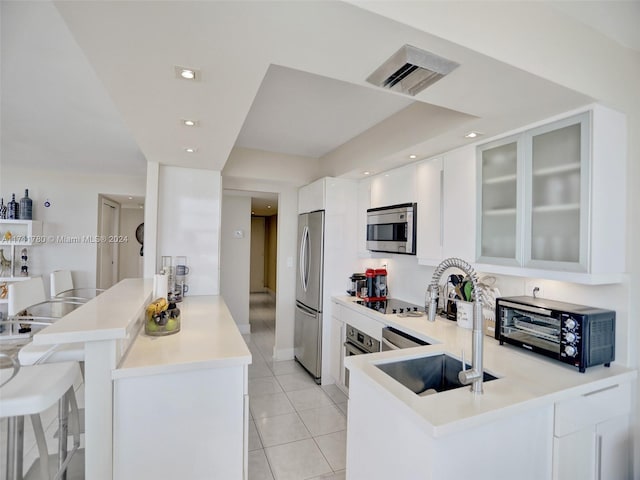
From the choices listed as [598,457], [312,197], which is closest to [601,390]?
[598,457]

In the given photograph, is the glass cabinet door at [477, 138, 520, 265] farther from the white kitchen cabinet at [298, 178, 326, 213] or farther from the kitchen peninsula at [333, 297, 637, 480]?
the white kitchen cabinet at [298, 178, 326, 213]

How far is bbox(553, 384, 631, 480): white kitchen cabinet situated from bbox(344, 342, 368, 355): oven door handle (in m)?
1.64

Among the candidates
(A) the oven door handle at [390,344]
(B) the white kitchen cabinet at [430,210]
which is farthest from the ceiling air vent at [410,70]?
(A) the oven door handle at [390,344]

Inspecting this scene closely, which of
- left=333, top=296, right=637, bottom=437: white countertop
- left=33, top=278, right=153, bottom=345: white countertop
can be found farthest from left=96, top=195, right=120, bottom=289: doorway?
left=333, top=296, right=637, bottom=437: white countertop

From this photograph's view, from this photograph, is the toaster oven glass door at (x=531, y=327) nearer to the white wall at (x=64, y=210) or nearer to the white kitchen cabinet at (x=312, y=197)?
the white kitchen cabinet at (x=312, y=197)

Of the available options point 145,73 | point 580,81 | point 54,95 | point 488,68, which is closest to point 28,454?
point 54,95

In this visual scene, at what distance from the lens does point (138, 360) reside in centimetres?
159

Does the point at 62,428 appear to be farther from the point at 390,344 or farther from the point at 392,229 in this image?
the point at 392,229

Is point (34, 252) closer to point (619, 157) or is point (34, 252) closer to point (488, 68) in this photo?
point (488, 68)

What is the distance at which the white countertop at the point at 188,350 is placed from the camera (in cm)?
154

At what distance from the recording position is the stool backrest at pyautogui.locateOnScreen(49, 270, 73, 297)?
385 cm

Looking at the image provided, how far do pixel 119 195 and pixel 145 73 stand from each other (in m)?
4.61

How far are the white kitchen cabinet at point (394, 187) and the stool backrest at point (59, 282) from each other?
13.1ft

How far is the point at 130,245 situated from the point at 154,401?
7.00 m
